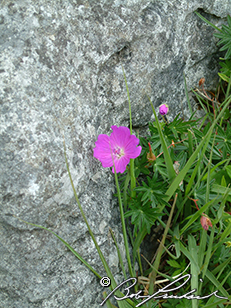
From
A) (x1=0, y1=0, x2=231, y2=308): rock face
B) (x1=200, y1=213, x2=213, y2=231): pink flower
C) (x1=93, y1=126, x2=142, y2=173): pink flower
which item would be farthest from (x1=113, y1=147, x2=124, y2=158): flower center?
(x1=200, y1=213, x2=213, y2=231): pink flower

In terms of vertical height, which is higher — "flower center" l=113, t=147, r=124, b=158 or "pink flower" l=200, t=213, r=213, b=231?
"flower center" l=113, t=147, r=124, b=158

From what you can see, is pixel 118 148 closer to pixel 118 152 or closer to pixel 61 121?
pixel 118 152

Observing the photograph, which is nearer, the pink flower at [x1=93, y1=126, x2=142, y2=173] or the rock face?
the rock face

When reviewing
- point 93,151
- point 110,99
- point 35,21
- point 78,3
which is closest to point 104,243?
point 93,151

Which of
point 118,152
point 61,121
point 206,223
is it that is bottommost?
point 206,223

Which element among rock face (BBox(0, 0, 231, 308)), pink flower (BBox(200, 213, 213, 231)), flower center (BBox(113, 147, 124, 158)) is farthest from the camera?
flower center (BBox(113, 147, 124, 158))

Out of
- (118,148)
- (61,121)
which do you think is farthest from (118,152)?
(61,121)

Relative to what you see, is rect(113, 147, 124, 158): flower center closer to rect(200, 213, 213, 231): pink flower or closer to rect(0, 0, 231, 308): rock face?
rect(0, 0, 231, 308): rock face
